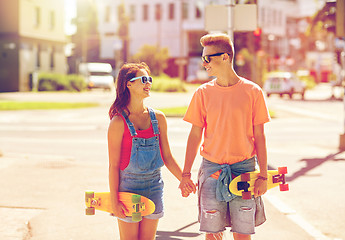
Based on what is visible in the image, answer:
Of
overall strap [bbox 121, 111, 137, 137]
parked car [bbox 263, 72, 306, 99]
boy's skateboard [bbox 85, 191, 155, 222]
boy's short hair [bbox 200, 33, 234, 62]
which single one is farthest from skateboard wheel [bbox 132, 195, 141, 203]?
parked car [bbox 263, 72, 306, 99]

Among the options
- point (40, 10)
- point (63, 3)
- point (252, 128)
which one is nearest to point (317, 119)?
point (252, 128)

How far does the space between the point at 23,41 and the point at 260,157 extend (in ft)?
145

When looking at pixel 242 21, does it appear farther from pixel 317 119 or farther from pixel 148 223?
pixel 317 119

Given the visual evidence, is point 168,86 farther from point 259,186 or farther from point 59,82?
point 259,186

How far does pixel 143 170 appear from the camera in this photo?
13.3ft

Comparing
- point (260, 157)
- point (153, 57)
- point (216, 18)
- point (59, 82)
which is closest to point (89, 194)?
point (260, 157)

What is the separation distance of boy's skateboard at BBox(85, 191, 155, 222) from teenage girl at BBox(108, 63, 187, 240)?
49 mm

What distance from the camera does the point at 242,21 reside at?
10359 millimetres

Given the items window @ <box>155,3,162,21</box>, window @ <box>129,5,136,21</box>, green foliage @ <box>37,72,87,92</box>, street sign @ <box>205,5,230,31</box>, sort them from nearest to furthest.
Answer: street sign @ <box>205,5,230,31</box>
green foliage @ <box>37,72,87,92</box>
window @ <box>155,3,162,21</box>
window @ <box>129,5,136,21</box>

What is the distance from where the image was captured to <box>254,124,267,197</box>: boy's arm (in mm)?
4156

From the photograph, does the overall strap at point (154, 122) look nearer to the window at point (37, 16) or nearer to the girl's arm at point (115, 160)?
the girl's arm at point (115, 160)

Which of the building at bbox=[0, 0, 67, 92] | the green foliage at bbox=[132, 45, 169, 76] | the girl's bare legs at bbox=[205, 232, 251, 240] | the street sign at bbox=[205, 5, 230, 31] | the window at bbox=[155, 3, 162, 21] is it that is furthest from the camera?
the window at bbox=[155, 3, 162, 21]

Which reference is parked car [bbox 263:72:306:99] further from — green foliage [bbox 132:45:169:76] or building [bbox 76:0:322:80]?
building [bbox 76:0:322:80]

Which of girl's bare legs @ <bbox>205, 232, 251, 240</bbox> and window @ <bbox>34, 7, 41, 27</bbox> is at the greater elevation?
window @ <bbox>34, 7, 41, 27</bbox>
